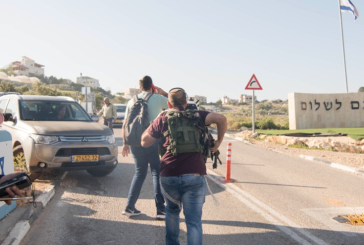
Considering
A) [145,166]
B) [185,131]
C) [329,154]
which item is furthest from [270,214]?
[329,154]

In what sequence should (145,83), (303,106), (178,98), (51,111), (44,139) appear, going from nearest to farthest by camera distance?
(178,98)
(145,83)
(44,139)
(51,111)
(303,106)

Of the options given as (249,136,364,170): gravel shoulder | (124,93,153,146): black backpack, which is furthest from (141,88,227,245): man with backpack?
(249,136,364,170): gravel shoulder

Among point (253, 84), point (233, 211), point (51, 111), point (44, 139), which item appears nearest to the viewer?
point (233, 211)

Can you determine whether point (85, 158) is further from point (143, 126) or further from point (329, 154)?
point (329, 154)

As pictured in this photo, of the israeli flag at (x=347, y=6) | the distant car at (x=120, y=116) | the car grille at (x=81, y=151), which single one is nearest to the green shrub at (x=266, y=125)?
the distant car at (x=120, y=116)

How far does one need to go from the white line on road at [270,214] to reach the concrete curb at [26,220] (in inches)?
134

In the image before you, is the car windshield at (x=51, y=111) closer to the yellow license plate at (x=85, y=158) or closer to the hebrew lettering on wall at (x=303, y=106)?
the yellow license plate at (x=85, y=158)

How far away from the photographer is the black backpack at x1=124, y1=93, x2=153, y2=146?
16.7 feet

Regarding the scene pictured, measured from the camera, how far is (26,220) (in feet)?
16.4

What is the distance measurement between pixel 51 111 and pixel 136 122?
4220 mm

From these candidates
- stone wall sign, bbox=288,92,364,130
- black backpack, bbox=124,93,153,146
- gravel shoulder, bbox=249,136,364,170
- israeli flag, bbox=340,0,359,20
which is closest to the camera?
black backpack, bbox=124,93,153,146

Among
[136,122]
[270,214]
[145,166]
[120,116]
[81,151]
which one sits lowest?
[270,214]

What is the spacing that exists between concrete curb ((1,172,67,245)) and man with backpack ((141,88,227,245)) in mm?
1992

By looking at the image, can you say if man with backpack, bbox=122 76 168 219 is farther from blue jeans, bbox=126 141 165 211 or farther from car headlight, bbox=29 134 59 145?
car headlight, bbox=29 134 59 145
